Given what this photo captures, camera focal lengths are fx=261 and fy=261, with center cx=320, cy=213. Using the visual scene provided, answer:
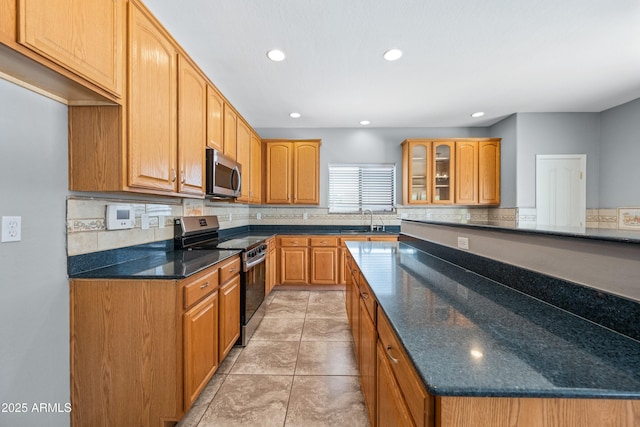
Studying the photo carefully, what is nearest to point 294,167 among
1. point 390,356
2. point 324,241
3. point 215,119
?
point 324,241

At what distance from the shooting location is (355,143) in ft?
14.3

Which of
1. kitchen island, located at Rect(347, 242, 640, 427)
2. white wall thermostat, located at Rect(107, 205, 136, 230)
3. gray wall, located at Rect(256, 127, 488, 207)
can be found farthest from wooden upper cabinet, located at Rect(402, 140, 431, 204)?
white wall thermostat, located at Rect(107, 205, 136, 230)

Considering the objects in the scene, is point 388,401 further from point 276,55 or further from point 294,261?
point 294,261

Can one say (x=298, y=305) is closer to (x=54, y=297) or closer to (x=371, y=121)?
(x=54, y=297)

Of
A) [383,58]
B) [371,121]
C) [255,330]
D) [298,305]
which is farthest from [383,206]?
[255,330]

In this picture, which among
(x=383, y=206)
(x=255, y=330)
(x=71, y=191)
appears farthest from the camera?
(x=383, y=206)

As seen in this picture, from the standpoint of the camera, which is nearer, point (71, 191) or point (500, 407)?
point (500, 407)

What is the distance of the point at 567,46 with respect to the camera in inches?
85.5

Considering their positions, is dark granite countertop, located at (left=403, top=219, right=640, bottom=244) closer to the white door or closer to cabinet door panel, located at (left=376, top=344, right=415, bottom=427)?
cabinet door panel, located at (left=376, top=344, right=415, bottom=427)

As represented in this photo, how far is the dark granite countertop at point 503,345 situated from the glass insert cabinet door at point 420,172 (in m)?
3.03

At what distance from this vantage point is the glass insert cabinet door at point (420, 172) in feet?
13.3

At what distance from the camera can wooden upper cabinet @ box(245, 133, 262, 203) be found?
366cm

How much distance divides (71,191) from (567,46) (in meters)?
3.72

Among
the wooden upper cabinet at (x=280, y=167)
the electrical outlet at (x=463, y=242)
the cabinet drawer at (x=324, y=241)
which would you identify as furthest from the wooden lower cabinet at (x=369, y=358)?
the wooden upper cabinet at (x=280, y=167)
